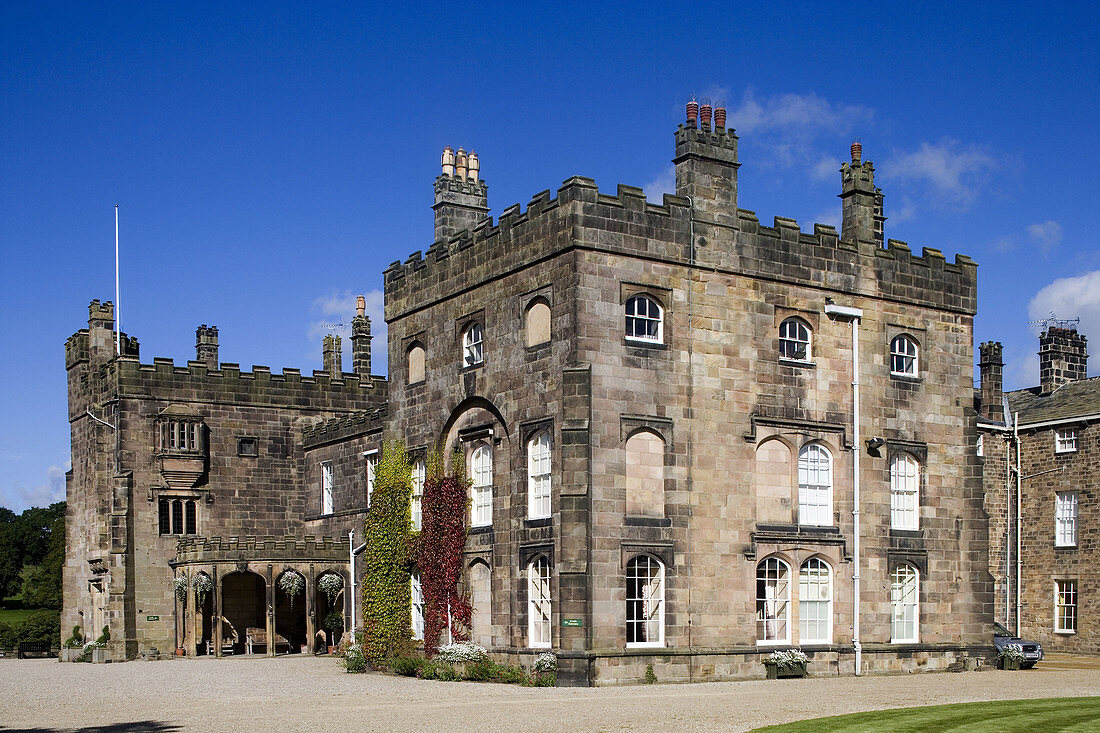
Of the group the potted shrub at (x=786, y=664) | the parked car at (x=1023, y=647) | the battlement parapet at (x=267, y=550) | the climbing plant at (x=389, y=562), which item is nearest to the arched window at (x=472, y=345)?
the climbing plant at (x=389, y=562)

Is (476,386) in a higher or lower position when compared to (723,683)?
higher

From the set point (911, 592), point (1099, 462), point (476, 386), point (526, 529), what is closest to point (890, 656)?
point (911, 592)

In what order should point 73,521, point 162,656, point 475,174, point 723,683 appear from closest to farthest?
1. point 723,683
2. point 475,174
3. point 162,656
4. point 73,521

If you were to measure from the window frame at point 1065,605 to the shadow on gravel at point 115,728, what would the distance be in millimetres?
31102

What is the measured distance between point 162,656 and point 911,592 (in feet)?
75.8

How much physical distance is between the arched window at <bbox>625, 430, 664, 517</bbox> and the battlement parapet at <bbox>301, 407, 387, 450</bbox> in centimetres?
1258

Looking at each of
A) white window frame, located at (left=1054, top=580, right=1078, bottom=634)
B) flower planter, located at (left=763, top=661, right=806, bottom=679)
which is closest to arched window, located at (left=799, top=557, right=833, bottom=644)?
flower planter, located at (left=763, top=661, right=806, bottom=679)

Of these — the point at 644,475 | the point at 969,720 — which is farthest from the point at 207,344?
the point at 969,720

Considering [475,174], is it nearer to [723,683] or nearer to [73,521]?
[723,683]

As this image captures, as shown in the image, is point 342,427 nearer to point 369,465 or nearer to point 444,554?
point 369,465

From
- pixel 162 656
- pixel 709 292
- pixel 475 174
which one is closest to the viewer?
pixel 709 292

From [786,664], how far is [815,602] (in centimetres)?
183

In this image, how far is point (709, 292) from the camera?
29.2 metres

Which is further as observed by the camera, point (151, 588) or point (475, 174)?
point (151, 588)
